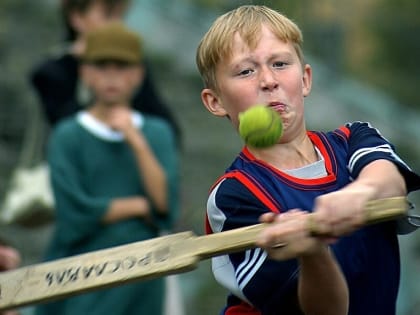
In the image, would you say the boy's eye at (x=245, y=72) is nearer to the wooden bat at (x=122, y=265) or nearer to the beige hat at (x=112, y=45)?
the wooden bat at (x=122, y=265)

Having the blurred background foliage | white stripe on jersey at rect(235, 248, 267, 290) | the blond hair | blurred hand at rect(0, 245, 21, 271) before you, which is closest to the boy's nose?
the blond hair

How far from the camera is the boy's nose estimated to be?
4258 mm

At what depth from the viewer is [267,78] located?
426 centimetres

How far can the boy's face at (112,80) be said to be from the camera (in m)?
7.25

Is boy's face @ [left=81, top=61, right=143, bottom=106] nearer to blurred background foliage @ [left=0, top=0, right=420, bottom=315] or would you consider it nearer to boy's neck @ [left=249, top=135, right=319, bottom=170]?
blurred background foliage @ [left=0, top=0, right=420, bottom=315]

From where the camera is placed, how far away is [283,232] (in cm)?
384

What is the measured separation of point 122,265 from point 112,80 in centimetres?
305

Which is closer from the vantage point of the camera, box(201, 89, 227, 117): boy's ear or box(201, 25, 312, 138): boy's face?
box(201, 25, 312, 138): boy's face

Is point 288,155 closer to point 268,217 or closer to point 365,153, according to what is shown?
point 365,153

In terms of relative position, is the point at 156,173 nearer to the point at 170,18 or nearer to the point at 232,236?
the point at 232,236

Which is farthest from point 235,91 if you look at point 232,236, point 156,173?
point 156,173

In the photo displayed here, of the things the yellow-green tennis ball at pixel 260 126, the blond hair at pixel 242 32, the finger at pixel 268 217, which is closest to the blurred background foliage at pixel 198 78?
the blond hair at pixel 242 32

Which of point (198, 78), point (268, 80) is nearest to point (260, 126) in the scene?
point (268, 80)

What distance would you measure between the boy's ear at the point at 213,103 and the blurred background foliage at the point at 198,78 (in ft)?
13.9
